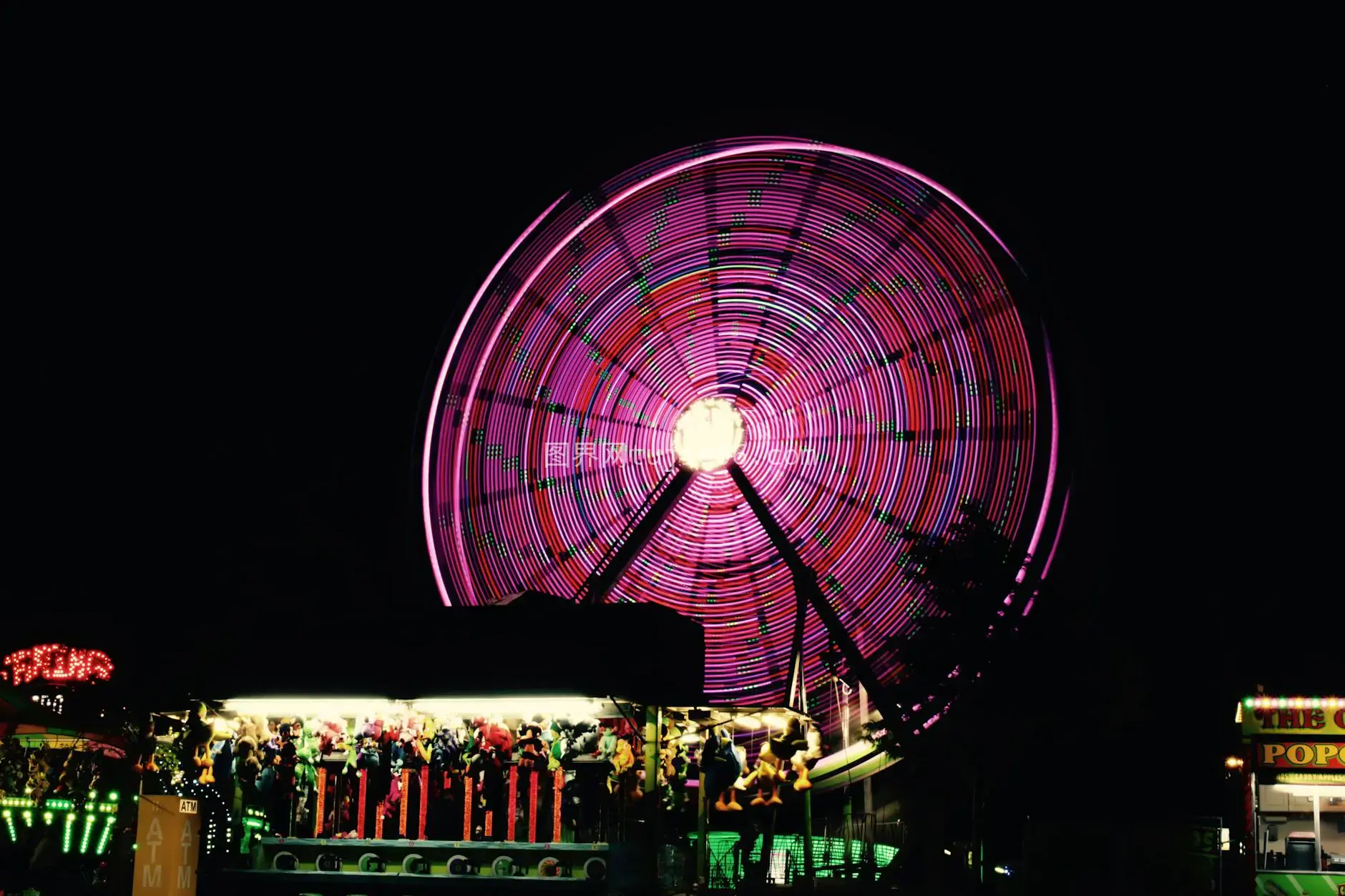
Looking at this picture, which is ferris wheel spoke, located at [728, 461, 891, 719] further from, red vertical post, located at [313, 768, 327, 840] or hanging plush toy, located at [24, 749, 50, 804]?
hanging plush toy, located at [24, 749, 50, 804]

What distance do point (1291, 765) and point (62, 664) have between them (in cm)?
1755

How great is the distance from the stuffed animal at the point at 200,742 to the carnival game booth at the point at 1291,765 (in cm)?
1291

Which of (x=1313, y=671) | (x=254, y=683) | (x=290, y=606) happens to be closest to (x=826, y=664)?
(x=1313, y=671)

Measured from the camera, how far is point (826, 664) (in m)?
21.1

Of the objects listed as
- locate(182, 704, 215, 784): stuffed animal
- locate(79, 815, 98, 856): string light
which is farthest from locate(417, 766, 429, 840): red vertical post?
locate(79, 815, 98, 856): string light

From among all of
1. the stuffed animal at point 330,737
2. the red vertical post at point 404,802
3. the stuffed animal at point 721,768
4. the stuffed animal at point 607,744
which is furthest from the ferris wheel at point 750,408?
the red vertical post at point 404,802

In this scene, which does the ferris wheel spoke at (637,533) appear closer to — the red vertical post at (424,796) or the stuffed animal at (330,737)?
the stuffed animal at (330,737)

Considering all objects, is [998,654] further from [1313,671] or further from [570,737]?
[570,737]

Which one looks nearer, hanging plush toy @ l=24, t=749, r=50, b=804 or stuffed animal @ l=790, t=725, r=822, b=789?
stuffed animal @ l=790, t=725, r=822, b=789

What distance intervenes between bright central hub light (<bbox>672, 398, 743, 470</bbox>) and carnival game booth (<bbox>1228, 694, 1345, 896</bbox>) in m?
7.90

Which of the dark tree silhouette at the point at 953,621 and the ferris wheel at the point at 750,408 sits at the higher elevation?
the ferris wheel at the point at 750,408

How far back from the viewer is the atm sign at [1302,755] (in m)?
18.6

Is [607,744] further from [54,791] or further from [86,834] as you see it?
[54,791]

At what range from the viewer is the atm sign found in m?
18.6
